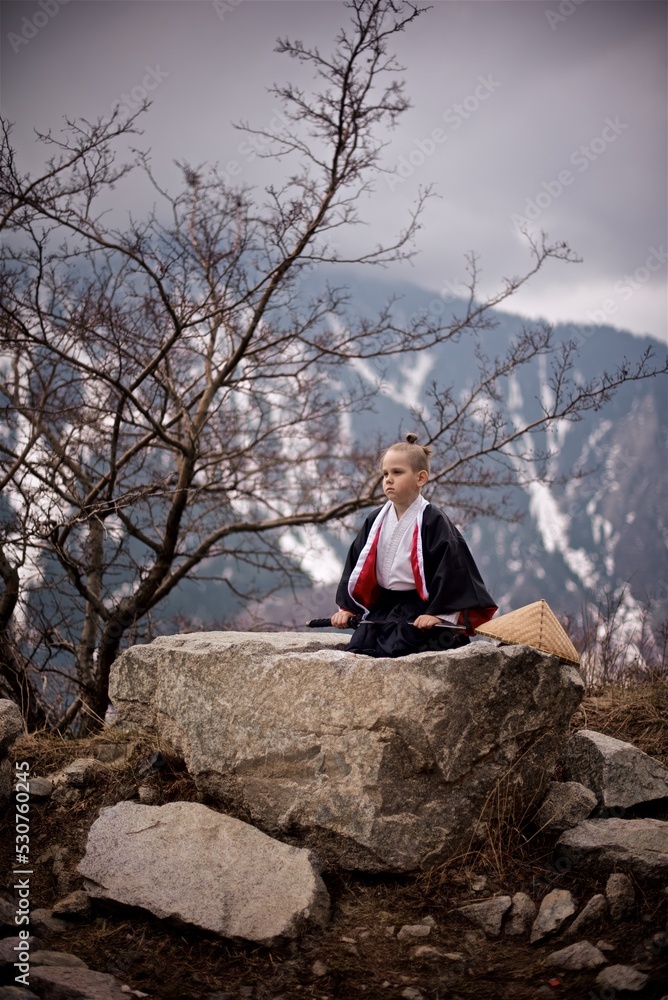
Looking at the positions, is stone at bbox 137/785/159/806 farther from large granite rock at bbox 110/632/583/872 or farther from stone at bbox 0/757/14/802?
stone at bbox 0/757/14/802

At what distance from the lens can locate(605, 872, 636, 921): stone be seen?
336cm

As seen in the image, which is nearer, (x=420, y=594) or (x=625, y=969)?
(x=625, y=969)

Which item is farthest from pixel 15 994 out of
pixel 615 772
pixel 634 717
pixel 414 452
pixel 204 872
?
pixel 634 717

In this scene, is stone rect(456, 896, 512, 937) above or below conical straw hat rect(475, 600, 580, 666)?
below

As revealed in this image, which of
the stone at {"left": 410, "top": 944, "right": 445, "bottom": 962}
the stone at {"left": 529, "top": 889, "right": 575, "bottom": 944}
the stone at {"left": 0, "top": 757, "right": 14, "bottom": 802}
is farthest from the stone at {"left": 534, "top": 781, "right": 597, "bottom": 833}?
the stone at {"left": 0, "top": 757, "right": 14, "bottom": 802}

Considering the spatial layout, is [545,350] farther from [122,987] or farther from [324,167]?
[122,987]

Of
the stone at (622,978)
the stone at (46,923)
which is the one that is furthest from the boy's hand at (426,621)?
the stone at (46,923)

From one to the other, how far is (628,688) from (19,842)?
4287 millimetres

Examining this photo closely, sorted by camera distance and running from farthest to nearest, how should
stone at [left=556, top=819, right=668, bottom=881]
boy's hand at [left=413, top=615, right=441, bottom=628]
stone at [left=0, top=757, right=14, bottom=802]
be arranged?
1. stone at [left=0, top=757, right=14, bottom=802]
2. boy's hand at [left=413, top=615, right=441, bottom=628]
3. stone at [left=556, top=819, right=668, bottom=881]

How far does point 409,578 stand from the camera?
4.32m

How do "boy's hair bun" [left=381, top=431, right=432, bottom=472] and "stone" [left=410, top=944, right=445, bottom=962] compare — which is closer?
"stone" [left=410, top=944, right=445, bottom=962]

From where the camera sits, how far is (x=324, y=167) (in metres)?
5.72

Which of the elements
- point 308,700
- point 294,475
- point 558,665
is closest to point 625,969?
point 558,665

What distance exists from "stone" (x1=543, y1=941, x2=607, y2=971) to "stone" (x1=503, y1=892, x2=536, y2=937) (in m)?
0.22
